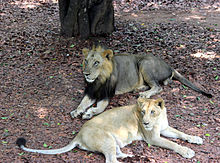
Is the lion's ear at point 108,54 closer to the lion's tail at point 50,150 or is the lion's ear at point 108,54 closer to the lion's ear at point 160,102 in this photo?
the lion's ear at point 160,102

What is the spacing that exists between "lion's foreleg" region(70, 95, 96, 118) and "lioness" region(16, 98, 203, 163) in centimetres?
87

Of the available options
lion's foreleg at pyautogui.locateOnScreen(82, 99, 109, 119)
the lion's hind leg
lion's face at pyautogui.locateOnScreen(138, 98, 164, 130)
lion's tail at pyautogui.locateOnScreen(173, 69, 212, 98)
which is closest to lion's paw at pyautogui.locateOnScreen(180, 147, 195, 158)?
lion's face at pyautogui.locateOnScreen(138, 98, 164, 130)

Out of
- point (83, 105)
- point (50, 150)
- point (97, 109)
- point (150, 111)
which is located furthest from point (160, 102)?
point (50, 150)

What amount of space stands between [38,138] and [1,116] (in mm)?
1124

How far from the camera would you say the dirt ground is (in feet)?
16.6

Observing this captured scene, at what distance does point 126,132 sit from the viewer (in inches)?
200

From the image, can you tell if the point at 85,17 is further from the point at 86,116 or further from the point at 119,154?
the point at 119,154

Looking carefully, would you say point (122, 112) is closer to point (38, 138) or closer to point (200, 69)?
point (38, 138)

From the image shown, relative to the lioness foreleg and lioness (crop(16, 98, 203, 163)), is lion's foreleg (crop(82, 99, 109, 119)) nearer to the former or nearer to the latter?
lioness (crop(16, 98, 203, 163))

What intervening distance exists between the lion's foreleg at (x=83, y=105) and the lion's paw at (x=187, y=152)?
7.06 feet

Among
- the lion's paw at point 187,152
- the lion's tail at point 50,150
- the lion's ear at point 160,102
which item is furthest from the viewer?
the lion's ear at point 160,102

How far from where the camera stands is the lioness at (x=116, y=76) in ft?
19.2

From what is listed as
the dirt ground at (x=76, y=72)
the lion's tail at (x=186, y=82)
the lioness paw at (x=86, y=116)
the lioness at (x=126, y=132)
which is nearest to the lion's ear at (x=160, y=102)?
the lioness at (x=126, y=132)

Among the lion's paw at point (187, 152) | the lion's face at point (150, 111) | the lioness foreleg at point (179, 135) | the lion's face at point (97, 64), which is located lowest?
the lion's paw at point (187, 152)
